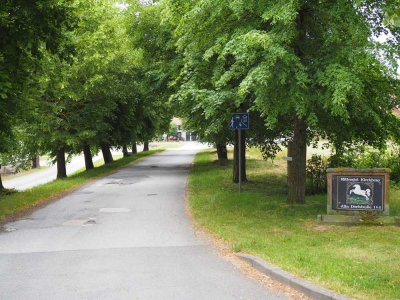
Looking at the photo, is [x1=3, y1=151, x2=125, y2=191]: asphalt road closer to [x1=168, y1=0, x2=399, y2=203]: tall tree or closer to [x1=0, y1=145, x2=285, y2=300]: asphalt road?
[x1=0, y1=145, x2=285, y2=300]: asphalt road

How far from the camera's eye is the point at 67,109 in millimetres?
24781

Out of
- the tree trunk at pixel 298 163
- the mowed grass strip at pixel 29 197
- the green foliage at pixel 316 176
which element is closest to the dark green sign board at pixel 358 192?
the tree trunk at pixel 298 163

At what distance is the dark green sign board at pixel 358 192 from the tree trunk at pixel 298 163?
2.08 m

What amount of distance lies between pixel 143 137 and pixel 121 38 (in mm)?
10401

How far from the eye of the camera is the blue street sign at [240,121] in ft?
49.3

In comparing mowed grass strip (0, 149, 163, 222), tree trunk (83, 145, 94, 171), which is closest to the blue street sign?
mowed grass strip (0, 149, 163, 222)

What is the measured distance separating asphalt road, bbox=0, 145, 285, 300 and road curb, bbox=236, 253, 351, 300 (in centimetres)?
32

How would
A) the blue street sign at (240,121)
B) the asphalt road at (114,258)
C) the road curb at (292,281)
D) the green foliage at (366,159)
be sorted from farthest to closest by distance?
the green foliage at (366,159), the blue street sign at (240,121), the asphalt road at (114,258), the road curb at (292,281)

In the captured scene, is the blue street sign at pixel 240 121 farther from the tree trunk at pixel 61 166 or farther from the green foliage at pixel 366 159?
the tree trunk at pixel 61 166

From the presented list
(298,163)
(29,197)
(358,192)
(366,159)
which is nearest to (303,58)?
(298,163)

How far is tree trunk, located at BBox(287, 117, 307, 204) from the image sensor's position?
500 inches

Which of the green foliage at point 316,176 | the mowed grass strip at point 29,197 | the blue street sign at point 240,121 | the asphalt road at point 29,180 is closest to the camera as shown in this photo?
the mowed grass strip at point 29,197

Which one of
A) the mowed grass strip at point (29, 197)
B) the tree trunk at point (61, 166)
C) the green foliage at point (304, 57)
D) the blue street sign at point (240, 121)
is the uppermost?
the green foliage at point (304, 57)

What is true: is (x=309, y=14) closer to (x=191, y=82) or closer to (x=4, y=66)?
(x=191, y=82)
